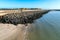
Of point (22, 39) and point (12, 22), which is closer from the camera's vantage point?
point (22, 39)

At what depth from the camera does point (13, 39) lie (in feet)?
40.4

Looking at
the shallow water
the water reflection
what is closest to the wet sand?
the shallow water

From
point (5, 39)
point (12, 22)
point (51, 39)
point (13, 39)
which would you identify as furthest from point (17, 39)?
point (12, 22)

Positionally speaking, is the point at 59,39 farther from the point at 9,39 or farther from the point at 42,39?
the point at 9,39

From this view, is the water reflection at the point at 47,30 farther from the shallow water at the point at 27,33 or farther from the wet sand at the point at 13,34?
the wet sand at the point at 13,34

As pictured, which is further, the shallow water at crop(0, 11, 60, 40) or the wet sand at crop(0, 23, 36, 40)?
the shallow water at crop(0, 11, 60, 40)

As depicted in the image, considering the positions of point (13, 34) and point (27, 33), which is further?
point (27, 33)

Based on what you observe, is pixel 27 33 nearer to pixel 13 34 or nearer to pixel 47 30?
pixel 13 34

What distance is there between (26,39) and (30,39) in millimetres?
403

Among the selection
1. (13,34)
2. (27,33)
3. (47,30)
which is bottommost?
(47,30)

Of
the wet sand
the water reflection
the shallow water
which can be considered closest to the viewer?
the wet sand

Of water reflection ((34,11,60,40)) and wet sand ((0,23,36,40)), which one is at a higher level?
wet sand ((0,23,36,40))

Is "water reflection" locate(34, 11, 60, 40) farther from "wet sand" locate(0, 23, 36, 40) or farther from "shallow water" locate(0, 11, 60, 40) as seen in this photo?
"wet sand" locate(0, 23, 36, 40)

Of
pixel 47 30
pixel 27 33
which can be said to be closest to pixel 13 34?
pixel 27 33
